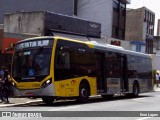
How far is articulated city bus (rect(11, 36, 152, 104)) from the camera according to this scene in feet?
61.9

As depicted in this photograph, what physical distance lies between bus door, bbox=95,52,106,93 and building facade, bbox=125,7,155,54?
1772 inches

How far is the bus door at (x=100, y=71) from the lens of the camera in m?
22.6

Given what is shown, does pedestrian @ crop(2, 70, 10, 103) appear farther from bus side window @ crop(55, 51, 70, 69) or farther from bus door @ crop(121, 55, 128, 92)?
Answer: bus door @ crop(121, 55, 128, 92)

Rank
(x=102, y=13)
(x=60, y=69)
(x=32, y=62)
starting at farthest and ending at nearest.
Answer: (x=102, y=13) → (x=32, y=62) → (x=60, y=69)

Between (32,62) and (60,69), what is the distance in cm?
133

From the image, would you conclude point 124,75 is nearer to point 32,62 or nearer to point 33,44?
point 33,44

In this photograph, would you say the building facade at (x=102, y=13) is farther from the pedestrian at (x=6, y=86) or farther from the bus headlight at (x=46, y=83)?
the bus headlight at (x=46, y=83)

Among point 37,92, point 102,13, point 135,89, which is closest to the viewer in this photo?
point 37,92

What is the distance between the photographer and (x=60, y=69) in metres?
19.2

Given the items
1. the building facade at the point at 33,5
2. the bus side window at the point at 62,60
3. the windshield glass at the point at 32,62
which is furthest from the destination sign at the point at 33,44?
the building facade at the point at 33,5

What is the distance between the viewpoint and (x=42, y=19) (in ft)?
112

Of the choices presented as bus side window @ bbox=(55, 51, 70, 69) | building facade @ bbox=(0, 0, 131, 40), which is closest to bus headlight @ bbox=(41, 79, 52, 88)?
bus side window @ bbox=(55, 51, 70, 69)

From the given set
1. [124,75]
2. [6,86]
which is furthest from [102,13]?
[6,86]

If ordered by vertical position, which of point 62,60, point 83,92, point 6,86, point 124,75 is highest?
point 62,60
